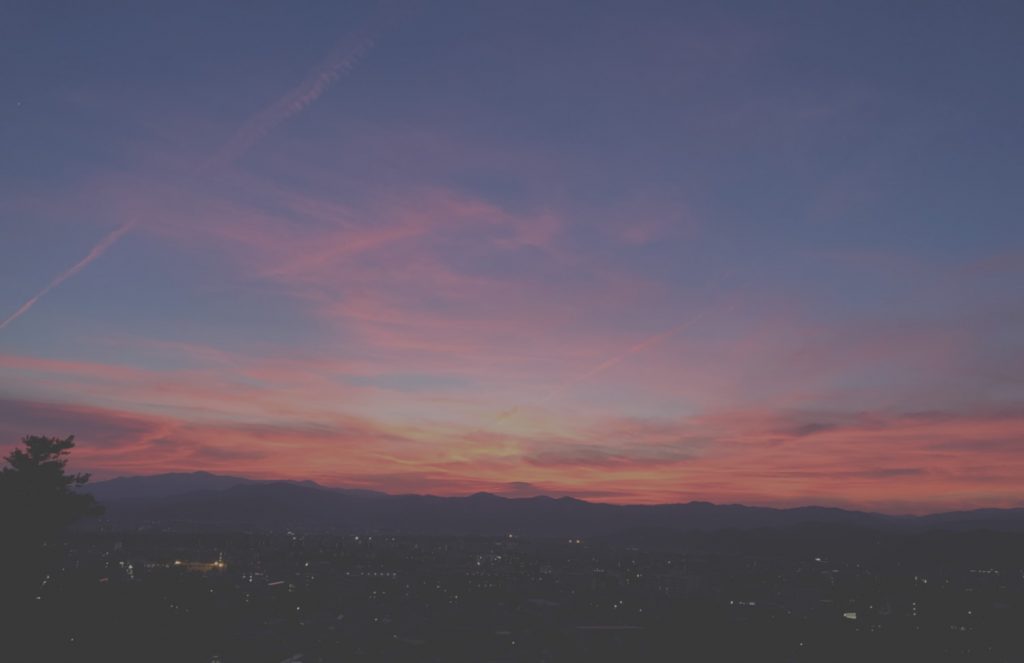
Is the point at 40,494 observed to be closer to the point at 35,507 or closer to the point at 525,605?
the point at 35,507

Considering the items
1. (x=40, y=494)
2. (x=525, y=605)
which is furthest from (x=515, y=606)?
(x=40, y=494)

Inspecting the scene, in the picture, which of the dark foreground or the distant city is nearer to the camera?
the dark foreground

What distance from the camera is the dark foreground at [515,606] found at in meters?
21.7

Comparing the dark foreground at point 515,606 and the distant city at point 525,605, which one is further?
the distant city at point 525,605

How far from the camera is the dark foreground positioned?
21688 mm

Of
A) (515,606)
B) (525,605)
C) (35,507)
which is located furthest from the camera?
(525,605)

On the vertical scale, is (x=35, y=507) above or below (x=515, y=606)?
above

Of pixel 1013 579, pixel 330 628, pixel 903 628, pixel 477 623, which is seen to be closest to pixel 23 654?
pixel 330 628

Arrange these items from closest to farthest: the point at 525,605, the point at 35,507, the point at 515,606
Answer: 1. the point at 35,507
2. the point at 515,606
3. the point at 525,605

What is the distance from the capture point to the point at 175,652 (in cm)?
2130

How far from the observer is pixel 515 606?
64312 millimetres

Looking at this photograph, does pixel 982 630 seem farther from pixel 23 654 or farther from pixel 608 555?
pixel 608 555

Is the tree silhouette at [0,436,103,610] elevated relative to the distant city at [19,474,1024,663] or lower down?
elevated

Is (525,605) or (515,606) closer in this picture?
(515,606)
